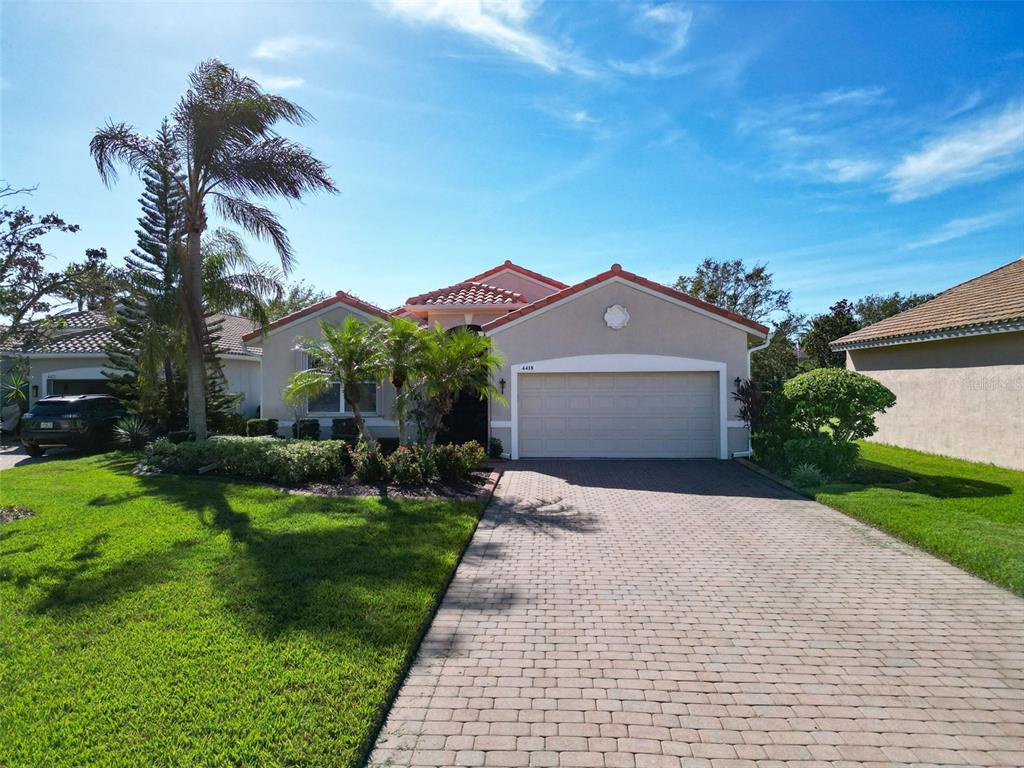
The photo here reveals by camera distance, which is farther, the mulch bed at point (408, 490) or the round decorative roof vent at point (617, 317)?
the round decorative roof vent at point (617, 317)

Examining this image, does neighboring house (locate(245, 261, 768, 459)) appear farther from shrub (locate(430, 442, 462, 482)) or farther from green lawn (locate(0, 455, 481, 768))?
green lawn (locate(0, 455, 481, 768))

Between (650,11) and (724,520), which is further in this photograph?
(650,11)

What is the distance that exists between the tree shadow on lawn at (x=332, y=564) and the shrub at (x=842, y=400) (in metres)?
7.74

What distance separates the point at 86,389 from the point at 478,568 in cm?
2111

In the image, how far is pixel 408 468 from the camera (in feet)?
33.9

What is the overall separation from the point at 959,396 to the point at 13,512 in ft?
62.6

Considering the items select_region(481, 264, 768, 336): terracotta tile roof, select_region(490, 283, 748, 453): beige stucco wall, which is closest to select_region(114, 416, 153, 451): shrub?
select_region(490, 283, 748, 453): beige stucco wall

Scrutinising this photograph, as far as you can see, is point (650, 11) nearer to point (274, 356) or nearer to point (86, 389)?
point (274, 356)

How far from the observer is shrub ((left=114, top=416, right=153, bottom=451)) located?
613 inches

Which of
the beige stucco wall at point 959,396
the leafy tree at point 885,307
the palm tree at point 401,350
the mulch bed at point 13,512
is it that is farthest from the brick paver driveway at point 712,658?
the leafy tree at point 885,307

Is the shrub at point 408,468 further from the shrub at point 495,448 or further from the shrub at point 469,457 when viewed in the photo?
the shrub at point 495,448

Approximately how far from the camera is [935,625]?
15.6ft

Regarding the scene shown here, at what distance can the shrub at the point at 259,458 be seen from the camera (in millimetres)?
10766

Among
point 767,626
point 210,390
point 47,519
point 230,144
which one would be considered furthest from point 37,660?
point 210,390
